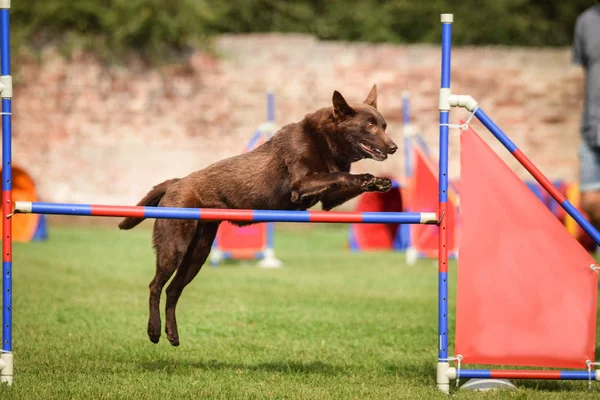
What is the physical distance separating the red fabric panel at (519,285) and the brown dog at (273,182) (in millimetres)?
576

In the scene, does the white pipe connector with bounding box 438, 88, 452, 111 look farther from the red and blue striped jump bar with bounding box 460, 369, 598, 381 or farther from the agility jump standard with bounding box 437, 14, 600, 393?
the red and blue striped jump bar with bounding box 460, 369, 598, 381

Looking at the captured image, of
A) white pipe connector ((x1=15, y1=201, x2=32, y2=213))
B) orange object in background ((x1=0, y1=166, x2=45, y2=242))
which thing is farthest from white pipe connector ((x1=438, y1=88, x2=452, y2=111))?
orange object in background ((x1=0, y1=166, x2=45, y2=242))

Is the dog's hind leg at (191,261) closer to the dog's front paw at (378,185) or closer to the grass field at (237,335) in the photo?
the grass field at (237,335)

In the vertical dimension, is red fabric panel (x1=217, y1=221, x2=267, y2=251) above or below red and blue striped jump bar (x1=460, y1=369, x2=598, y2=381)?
above

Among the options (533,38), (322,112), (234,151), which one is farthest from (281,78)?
(322,112)

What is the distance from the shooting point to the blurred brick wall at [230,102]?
16.7 meters

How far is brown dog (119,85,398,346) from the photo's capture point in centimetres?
477

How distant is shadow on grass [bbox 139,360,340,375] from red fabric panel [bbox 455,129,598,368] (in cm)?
87

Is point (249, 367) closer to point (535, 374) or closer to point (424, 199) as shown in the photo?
point (535, 374)

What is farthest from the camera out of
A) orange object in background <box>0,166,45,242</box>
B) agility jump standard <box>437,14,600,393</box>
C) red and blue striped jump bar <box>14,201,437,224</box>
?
orange object in background <box>0,166,45,242</box>

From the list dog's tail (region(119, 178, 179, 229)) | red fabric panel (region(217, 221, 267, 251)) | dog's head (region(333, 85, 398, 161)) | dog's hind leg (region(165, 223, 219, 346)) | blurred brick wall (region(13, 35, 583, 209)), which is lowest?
red fabric panel (region(217, 221, 267, 251))

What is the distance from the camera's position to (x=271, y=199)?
4828 mm

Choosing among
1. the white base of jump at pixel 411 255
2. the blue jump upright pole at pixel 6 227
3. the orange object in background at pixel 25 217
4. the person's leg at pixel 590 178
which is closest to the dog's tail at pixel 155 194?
the blue jump upright pole at pixel 6 227

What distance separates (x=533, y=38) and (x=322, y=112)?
807 inches
